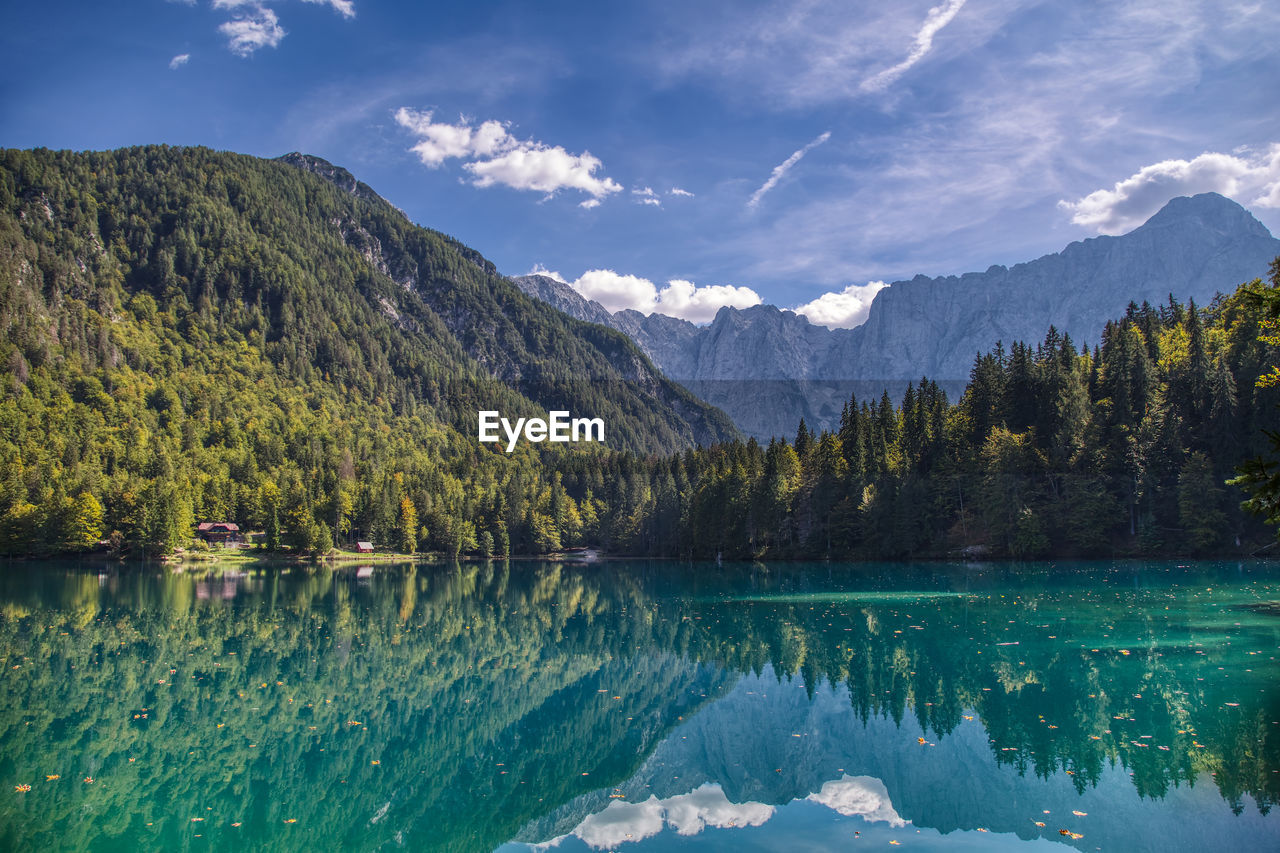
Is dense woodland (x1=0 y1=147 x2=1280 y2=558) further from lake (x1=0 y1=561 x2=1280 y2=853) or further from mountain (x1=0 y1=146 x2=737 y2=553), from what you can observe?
lake (x1=0 y1=561 x2=1280 y2=853)

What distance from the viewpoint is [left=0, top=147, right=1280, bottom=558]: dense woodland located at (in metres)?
70.3

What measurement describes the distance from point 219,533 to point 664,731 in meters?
113

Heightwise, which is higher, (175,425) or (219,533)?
(175,425)

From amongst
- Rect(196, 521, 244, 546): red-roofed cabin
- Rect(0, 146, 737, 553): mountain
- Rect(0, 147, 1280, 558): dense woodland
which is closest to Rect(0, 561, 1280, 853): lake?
Rect(0, 147, 1280, 558): dense woodland

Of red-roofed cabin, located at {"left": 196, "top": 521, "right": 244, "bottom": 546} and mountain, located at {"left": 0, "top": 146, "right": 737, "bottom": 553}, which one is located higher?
mountain, located at {"left": 0, "top": 146, "right": 737, "bottom": 553}

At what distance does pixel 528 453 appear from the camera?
641ft

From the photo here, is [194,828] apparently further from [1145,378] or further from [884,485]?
[1145,378]

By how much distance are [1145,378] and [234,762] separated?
80.1m

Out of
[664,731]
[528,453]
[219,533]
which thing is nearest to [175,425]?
[219,533]

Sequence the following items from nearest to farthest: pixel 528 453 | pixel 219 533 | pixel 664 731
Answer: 1. pixel 664 731
2. pixel 219 533
3. pixel 528 453

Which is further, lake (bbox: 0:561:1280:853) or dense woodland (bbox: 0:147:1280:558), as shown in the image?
dense woodland (bbox: 0:147:1280:558)

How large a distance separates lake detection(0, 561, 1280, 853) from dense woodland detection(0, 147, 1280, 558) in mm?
6976

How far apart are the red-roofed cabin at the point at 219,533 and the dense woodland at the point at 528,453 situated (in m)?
1.64

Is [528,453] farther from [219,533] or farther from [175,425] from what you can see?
[219,533]
